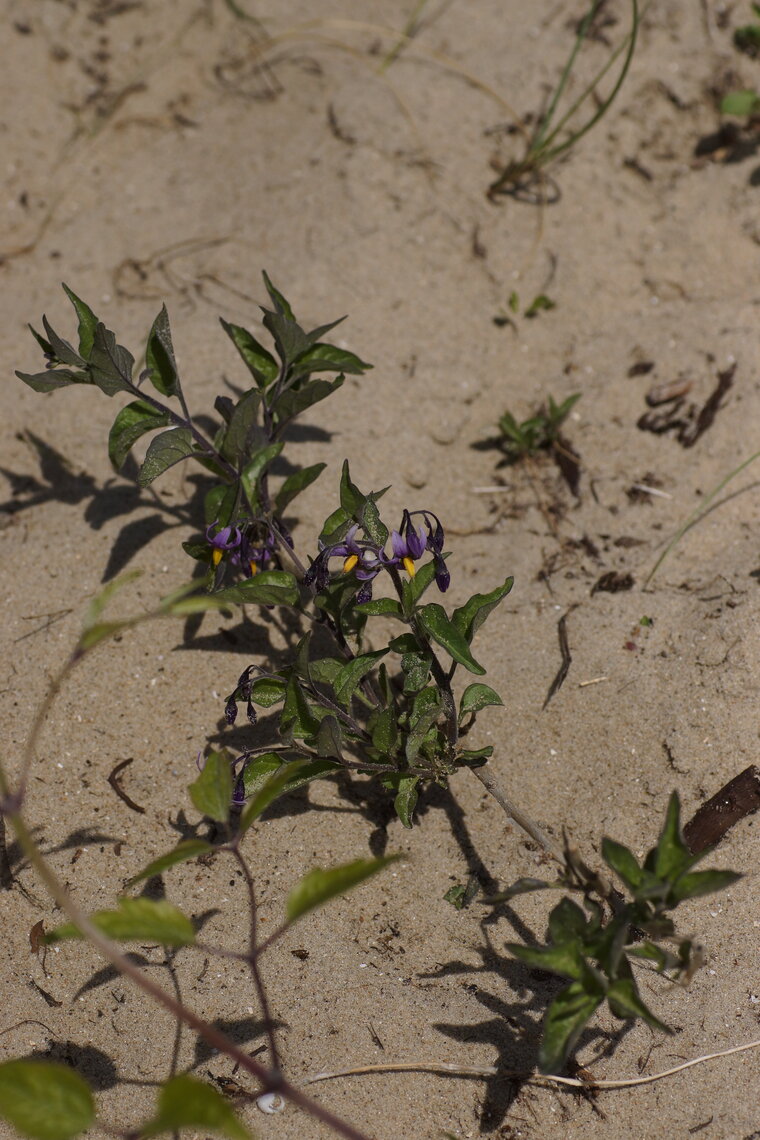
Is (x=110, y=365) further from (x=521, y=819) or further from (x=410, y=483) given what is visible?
(x=521, y=819)

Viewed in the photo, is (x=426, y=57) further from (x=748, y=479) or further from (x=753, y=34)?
(x=748, y=479)

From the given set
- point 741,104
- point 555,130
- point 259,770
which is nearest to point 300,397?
point 259,770

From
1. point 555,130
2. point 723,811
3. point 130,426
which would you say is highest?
point 555,130

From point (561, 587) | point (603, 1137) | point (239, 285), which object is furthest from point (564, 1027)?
point (239, 285)

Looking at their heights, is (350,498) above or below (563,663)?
above

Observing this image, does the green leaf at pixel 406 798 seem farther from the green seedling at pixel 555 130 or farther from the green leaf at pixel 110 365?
the green seedling at pixel 555 130

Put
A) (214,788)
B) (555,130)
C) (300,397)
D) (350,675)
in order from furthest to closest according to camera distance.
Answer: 1. (555,130)
2. (300,397)
3. (350,675)
4. (214,788)

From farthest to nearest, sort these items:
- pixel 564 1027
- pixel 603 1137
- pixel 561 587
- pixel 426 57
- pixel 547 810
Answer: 1. pixel 426 57
2. pixel 561 587
3. pixel 547 810
4. pixel 603 1137
5. pixel 564 1027
